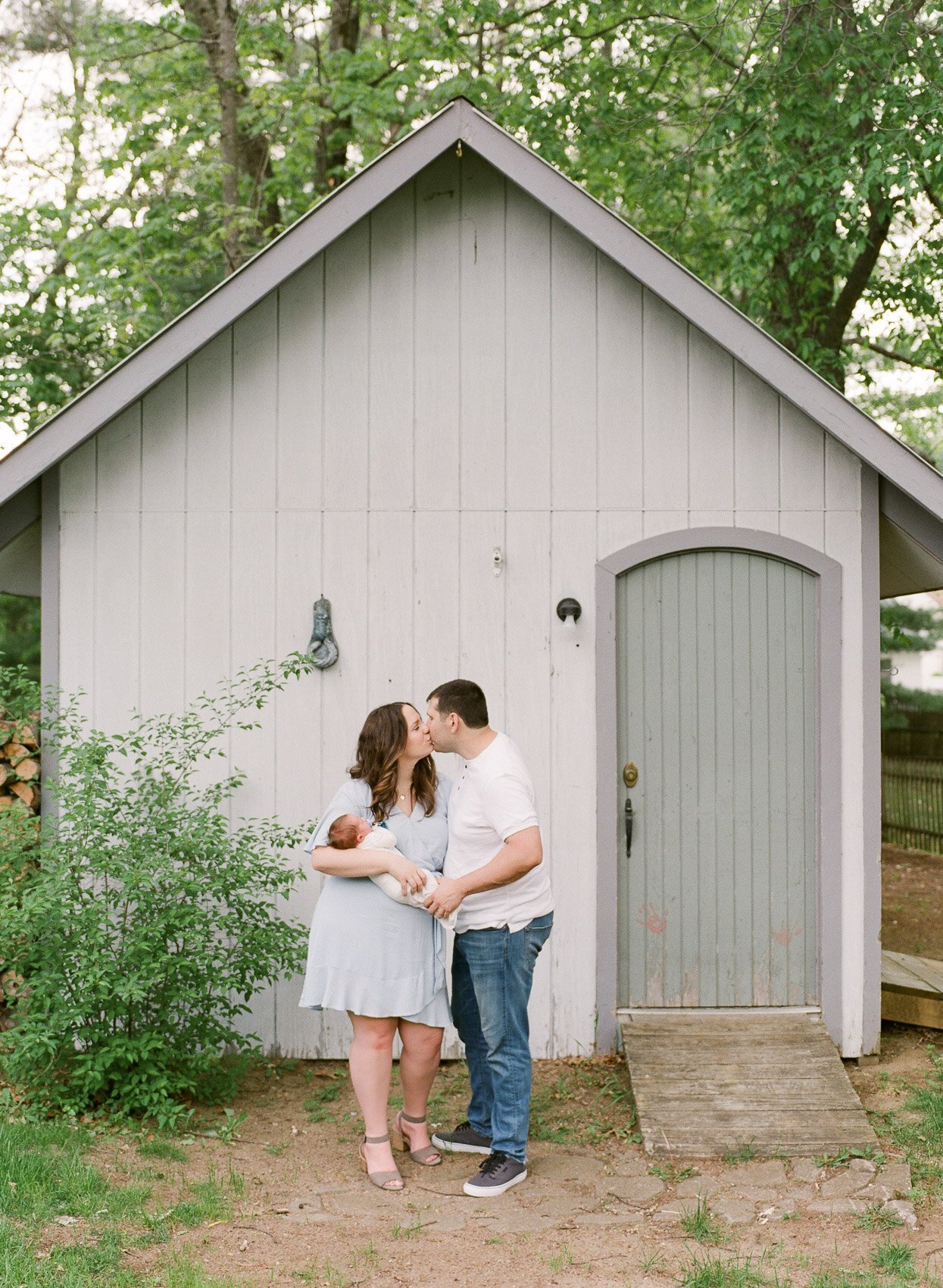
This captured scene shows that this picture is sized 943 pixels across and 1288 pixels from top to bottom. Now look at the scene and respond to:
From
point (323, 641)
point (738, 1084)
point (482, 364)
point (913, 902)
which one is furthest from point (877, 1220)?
point (913, 902)

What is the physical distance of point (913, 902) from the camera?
10.2 m

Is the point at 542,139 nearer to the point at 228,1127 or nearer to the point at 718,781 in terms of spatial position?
the point at 718,781

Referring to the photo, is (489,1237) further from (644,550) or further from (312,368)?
(312,368)

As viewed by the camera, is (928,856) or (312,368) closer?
(312,368)

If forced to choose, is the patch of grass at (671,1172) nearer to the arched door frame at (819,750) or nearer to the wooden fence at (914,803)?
the arched door frame at (819,750)

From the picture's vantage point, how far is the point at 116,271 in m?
14.2

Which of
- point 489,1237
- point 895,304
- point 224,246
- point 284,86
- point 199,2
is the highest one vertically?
point 199,2

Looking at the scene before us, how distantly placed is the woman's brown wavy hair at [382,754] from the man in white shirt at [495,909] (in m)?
0.13

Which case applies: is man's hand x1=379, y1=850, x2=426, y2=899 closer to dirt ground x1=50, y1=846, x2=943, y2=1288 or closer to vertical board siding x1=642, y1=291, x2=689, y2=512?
dirt ground x1=50, y1=846, x2=943, y2=1288

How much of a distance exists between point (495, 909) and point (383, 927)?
16.9 inches

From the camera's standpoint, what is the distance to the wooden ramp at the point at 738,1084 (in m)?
4.71

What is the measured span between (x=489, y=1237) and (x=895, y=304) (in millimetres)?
11008

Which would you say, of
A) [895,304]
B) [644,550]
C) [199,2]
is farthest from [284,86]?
[644,550]

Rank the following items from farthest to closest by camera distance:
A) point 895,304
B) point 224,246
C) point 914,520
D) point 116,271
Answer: point 116,271 < point 224,246 < point 895,304 < point 914,520
